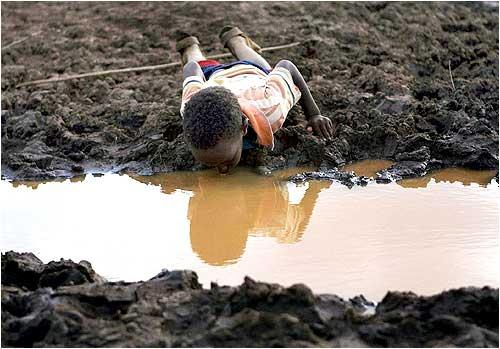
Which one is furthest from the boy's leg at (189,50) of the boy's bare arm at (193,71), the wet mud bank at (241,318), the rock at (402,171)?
the wet mud bank at (241,318)

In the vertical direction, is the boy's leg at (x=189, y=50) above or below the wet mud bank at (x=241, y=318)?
above

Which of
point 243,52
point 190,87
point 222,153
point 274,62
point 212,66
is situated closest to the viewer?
point 222,153

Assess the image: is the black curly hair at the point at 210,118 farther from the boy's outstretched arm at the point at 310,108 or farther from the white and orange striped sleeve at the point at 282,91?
the boy's outstretched arm at the point at 310,108

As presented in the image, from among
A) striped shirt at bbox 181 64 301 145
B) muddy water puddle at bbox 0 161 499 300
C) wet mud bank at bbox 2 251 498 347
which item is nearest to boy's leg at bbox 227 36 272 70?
striped shirt at bbox 181 64 301 145

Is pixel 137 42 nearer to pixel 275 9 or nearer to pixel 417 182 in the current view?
pixel 275 9

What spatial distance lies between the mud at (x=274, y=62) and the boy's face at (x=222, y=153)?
1.46ft

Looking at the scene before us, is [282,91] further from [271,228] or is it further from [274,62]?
[274,62]

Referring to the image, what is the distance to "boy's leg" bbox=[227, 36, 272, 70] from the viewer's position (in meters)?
5.71

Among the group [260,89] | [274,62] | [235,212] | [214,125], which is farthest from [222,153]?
[274,62]

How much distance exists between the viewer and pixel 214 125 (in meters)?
4.52

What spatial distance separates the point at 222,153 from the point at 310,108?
89 centimetres

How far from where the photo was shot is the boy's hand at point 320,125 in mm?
5320

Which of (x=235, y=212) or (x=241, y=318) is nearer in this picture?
(x=241, y=318)

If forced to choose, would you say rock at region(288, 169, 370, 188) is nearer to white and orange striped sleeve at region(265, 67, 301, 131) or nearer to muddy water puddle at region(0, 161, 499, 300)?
muddy water puddle at region(0, 161, 499, 300)
